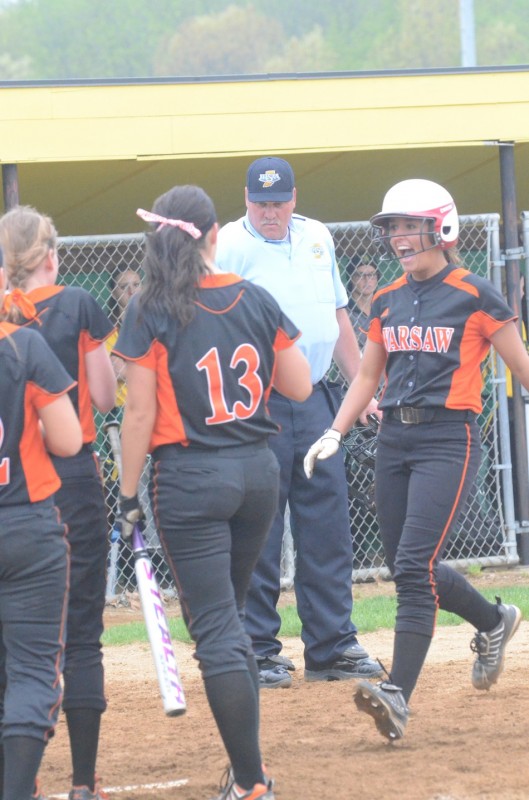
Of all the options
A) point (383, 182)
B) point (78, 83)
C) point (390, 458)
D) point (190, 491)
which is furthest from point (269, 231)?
point (383, 182)

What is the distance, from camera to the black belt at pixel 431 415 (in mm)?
4727

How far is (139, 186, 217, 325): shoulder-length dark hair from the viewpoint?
12.5ft

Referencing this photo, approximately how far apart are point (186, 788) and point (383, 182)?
24.0 ft

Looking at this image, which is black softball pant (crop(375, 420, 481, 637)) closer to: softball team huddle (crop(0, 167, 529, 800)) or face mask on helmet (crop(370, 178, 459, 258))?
softball team huddle (crop(0, 167, 529, 800))

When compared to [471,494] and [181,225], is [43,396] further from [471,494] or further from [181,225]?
[471,494]

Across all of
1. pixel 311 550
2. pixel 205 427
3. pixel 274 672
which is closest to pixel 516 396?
pixel 311 550

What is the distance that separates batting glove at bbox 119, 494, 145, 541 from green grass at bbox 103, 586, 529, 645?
3.01 meters

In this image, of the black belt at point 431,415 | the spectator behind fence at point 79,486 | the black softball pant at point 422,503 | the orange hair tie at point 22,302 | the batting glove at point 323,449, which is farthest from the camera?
the batting glove at point 323,449

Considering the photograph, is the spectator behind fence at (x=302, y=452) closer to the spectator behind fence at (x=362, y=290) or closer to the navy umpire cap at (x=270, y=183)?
the navy umpire cap at (x=270, y=183)

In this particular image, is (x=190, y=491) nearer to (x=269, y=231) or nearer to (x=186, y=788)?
(x=186, y=788)

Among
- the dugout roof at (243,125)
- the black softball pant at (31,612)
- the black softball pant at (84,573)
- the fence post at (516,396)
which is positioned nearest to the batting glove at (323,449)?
the black softball pant at (84,573)

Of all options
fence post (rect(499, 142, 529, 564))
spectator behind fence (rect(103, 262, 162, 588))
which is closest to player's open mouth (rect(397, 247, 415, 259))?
spectator behind fence (rect(103, 262, 162, 588))

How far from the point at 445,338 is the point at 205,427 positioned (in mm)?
1284

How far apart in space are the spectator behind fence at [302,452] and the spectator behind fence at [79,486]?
5.90 feet
